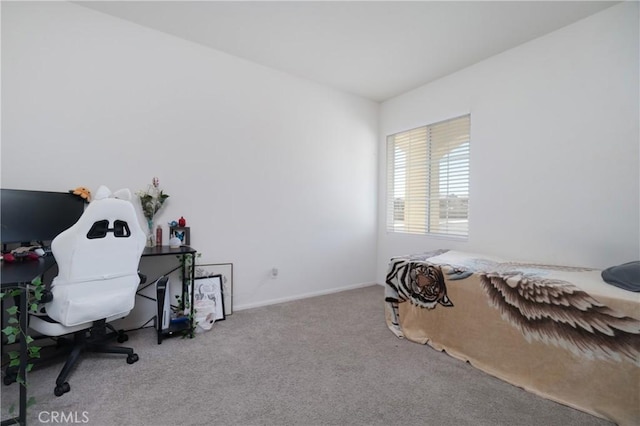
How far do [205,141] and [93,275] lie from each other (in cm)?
168

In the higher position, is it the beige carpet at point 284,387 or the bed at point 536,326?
the bed at point 536,326

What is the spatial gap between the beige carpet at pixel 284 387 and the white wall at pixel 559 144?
1479 mm

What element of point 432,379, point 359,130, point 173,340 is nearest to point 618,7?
point 359,130

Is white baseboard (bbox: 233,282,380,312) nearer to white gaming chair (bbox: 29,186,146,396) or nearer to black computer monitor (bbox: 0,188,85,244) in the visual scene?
white gaming chair (bbox: 29,186,146,396)

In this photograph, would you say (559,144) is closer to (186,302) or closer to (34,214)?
(186,302)

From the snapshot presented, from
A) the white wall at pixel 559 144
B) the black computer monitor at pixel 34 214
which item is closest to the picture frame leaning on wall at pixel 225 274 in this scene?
the black computer monitor at pixel 34 214

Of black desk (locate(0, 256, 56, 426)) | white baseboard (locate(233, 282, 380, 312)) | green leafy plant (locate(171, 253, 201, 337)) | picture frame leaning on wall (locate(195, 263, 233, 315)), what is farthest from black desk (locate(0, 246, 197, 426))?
white baseboard (locate(233, 282, 380, 312))

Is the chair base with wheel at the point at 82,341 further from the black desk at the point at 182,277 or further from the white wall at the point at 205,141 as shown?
the white wall at the point at 205,141

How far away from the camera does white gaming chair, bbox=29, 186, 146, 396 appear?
1.77m

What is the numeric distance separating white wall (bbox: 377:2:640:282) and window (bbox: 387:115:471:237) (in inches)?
6.1

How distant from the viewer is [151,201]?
8.95 feet

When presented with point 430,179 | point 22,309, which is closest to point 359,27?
point 430,179

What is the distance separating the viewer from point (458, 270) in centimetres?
244

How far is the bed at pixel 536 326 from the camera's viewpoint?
165 centimetres
